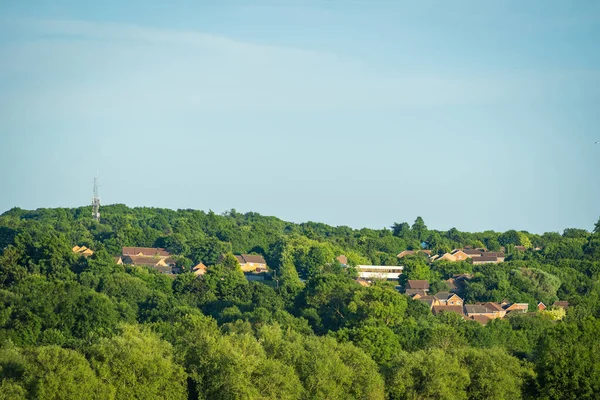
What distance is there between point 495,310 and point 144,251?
35.9 metres

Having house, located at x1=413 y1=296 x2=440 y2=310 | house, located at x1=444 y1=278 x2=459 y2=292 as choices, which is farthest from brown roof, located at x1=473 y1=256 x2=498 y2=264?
house, located at x1=413 y1=296 x2=440 y2=310

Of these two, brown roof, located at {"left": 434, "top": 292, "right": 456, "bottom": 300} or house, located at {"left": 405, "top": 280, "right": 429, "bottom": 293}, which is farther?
house, located at {"left": 405, "top": 280, "right": 429, "bottom": 293}

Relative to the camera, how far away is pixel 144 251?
379 ft

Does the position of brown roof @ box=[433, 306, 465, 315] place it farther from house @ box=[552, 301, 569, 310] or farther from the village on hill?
house @ box=[552, 301, 569, 310]

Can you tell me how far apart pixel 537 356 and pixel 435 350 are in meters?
4.66

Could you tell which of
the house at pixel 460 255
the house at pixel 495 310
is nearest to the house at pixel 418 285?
the house at pixel 495 310

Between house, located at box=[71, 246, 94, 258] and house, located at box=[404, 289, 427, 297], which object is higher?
house, located at box=[71, 246, 94, 258]

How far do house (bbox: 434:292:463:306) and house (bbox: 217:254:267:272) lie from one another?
20.1m

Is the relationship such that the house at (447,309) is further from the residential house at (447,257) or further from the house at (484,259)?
the house at (484,259)

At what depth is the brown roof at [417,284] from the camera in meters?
103

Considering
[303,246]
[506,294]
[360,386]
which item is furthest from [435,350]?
[303,246]

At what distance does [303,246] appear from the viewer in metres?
113

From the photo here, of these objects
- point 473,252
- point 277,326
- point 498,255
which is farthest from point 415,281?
point 277,326

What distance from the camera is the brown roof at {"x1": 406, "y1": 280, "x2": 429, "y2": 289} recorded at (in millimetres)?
102562
